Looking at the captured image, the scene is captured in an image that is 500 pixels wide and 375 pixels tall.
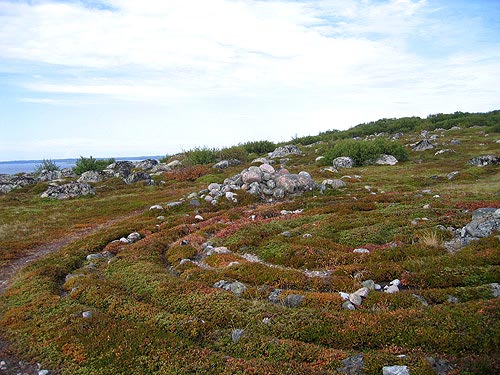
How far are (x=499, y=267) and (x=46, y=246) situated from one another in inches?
1026

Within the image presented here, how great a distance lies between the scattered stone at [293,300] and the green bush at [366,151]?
5195 centimetres

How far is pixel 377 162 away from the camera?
61.3m

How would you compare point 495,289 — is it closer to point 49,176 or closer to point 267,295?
point 267,295

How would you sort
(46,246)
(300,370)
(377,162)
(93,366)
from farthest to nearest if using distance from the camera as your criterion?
1. (377,162)
2. (46,246)
3. (93,366)
4. (300,370)

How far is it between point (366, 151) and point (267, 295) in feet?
174

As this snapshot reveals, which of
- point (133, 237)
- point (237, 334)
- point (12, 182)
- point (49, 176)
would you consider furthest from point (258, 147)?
point (237, 334)

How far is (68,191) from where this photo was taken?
49.0 meters

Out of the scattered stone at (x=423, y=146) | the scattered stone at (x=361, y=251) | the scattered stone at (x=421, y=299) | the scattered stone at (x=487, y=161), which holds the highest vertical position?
the scattered stone at (x=423, y=146)

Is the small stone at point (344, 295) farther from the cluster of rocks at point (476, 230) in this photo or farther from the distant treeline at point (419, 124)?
the distant treeline at point (419, 124)

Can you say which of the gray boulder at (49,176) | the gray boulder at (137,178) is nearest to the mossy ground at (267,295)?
the gray boulder at (137,178)

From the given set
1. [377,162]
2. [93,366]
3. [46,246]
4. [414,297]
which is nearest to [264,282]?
[414,297]

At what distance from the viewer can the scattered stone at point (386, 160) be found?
2377 inches

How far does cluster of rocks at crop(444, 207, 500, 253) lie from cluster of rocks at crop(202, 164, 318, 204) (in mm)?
18264

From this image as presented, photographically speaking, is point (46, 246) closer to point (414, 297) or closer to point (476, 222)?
point (414, 297)
